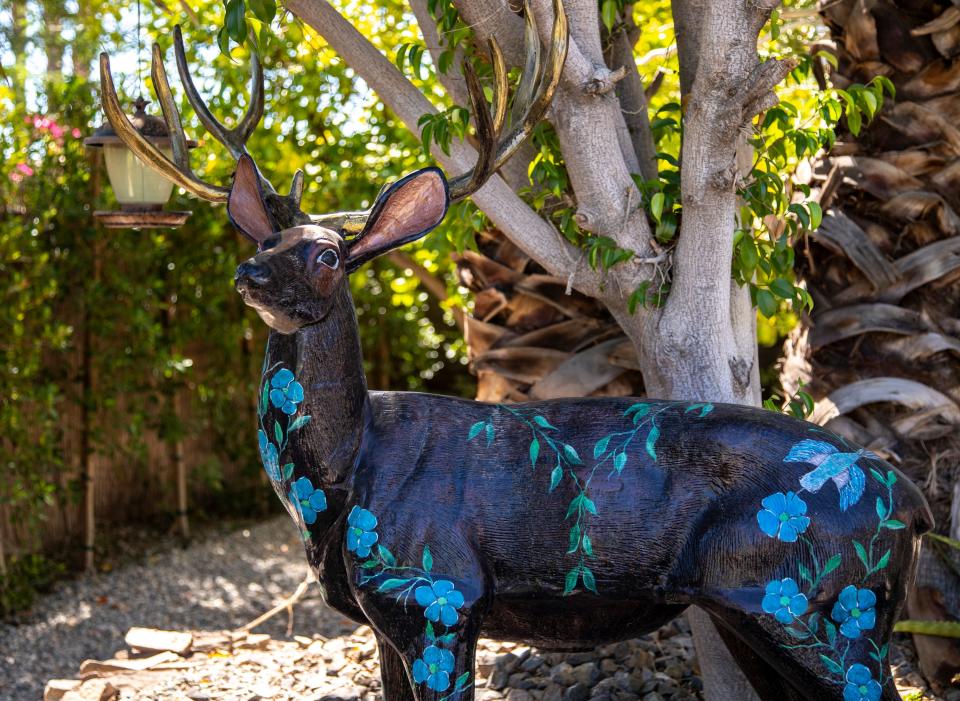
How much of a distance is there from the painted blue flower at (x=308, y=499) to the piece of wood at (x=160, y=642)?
2424 mm

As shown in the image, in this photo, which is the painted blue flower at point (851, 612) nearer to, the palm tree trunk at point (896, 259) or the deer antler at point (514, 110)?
the deer antler at point (514, 110)

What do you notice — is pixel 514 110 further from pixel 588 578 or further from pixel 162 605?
pixel 162 605

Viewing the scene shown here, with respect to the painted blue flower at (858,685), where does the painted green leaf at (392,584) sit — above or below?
above

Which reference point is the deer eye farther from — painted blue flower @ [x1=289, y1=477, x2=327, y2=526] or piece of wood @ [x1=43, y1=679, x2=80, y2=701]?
piece of wood @ [x1=43, y1=679, x2=80, y2=701]

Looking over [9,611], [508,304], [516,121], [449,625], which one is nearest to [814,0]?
[508,304]

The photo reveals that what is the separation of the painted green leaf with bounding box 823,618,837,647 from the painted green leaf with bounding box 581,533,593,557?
0.51m

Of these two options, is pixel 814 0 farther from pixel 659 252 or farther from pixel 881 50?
pixel 659 252

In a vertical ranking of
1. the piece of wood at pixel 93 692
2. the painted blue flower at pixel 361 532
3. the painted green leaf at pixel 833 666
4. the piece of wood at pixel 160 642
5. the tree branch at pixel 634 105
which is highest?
the tree branch at pixel 634 105

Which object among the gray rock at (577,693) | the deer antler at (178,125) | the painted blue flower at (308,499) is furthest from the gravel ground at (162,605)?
the painted blue flower at (308,499)

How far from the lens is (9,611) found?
6.05 m

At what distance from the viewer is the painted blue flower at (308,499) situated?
2354mm

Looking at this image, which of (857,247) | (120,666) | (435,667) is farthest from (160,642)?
(857,247)

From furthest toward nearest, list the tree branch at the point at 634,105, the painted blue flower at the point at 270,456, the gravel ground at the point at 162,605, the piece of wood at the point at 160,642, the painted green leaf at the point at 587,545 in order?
the gravel ground at the point at 162,605 < the piece of wood at the point at 160,642 < the tree branch at the point at 634,105 < the painted blue flower at the point at 270,456 < the painted green leaf at the point at 587,545

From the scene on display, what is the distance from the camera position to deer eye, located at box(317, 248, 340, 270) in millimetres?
2303
